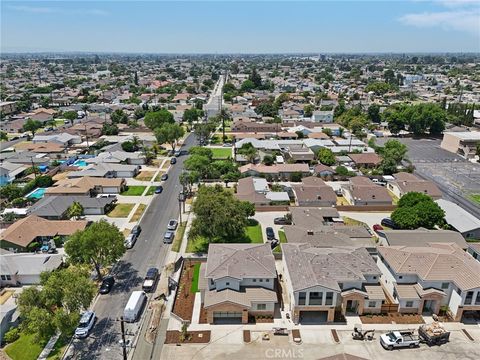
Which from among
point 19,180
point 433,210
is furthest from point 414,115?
point 19,180

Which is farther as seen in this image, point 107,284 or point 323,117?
point 323,117

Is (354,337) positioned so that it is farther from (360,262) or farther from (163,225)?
(163,225)

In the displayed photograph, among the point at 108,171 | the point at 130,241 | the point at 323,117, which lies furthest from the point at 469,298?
the point at 323,117

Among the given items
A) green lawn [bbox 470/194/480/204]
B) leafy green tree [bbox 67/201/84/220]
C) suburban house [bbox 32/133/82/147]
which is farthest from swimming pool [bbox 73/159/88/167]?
green lawn [bbox 470/194/480/204]

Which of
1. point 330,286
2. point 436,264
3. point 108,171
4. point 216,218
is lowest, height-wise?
point 108,171

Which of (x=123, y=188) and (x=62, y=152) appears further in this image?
(x=62, y=152)

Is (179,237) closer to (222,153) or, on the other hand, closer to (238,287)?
(238,287)
